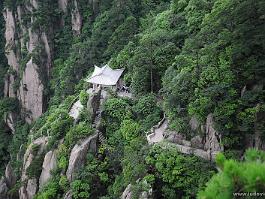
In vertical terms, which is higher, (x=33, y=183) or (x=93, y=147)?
(x=93, y=147)

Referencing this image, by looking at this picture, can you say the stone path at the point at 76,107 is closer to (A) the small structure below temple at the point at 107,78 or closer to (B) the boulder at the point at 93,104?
(A) the small structure below temple at the point at 107,78

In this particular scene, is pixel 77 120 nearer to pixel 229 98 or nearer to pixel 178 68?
pixel 178 68

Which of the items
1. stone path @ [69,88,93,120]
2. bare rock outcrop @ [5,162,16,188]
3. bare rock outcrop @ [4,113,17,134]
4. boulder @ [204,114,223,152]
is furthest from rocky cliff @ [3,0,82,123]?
boulder @ [204,114,223,152]

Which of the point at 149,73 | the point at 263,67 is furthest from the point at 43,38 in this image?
the point at 263,67

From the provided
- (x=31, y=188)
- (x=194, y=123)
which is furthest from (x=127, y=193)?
(x=31, y=188)

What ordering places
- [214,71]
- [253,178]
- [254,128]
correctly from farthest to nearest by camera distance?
[214,71]
[254,128]
[253,178]

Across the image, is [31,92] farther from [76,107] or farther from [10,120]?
[76,107]

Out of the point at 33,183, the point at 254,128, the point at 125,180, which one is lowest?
the point at 33,183
